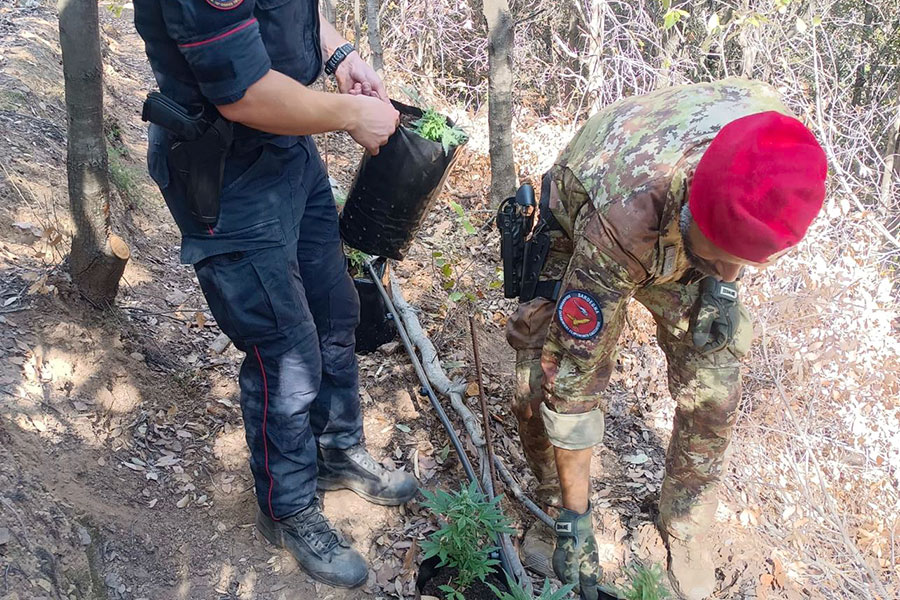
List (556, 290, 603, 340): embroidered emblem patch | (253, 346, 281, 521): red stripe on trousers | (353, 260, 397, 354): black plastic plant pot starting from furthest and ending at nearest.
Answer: (353, 260, 397, 354): black plastic plant pot, (253, 346, 281, 521): red stripe on trousers, (556, 290, 603, 340): embroidered emblem patch

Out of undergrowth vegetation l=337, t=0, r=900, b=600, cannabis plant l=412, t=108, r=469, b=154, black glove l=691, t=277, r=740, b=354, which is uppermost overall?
cannabis plant l=412, t=108, r=469, b=154

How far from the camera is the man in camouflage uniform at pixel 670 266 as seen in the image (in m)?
1.81

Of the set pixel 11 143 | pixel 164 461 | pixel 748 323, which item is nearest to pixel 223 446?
pixel 164 461

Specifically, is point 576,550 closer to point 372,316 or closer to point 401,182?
point 401,182

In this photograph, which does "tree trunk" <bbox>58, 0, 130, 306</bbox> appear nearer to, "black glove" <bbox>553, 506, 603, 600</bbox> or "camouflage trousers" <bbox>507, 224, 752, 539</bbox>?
"camouflage trousers" <bbox>507, 224, 752, 539</bbox>

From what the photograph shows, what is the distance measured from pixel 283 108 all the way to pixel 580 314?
1.15 m

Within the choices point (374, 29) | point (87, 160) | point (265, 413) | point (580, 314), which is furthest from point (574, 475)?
point (374, 29)

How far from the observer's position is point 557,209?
270 cm

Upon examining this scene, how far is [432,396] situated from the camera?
3.45 meters

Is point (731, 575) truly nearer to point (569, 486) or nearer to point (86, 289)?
point (569, 486)

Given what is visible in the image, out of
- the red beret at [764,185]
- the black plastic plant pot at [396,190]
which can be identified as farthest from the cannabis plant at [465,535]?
the red beret at [764,185]

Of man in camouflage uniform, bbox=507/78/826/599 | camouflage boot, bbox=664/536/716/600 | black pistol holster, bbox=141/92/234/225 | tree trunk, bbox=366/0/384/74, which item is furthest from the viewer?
tree trunk, bbox=366/0/384/74

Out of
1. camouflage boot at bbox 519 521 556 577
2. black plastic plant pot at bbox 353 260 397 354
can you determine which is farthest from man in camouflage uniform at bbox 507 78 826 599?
black plastic plant pot at bbox 353 260 397 354

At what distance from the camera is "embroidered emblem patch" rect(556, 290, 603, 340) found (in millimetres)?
2250
